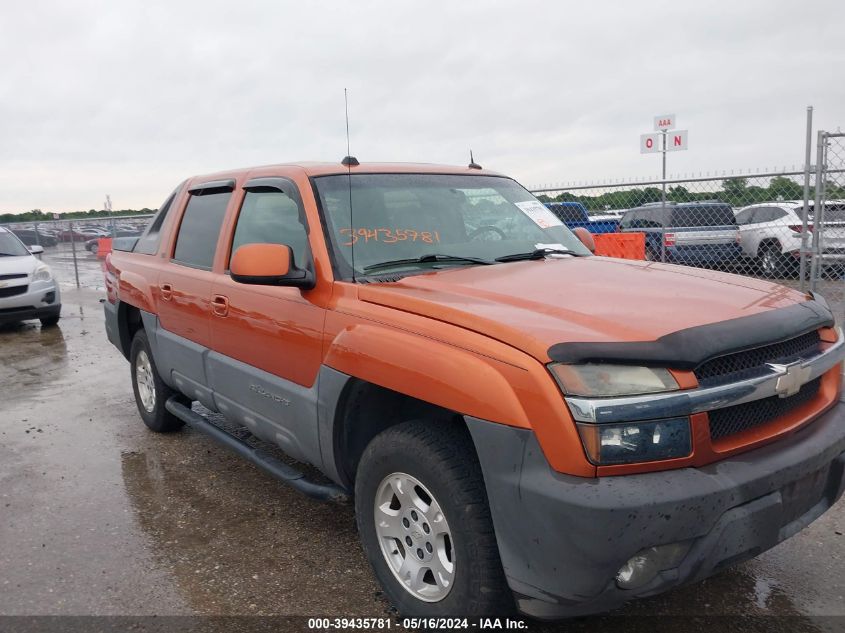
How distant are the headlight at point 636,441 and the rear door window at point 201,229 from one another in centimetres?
278

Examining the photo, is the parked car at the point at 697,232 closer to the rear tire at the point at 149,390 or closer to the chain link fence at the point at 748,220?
the chain link fence at the point at 748,220

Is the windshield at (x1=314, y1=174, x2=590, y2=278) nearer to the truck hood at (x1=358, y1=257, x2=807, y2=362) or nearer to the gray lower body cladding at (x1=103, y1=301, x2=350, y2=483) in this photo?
the truck hood at (x1=358, y1=257, x2=807, y2=362)

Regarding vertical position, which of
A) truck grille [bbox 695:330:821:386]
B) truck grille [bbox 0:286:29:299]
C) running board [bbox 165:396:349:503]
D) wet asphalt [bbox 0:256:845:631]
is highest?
truck grille [bbox 695:330:821:386]

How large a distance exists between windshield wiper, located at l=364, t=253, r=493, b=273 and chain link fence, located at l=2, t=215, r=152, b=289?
15953 mm

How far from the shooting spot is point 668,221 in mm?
8781

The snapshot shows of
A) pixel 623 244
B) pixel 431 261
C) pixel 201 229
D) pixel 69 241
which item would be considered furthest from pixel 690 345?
pixel 69 241

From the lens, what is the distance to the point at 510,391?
7.09 ft

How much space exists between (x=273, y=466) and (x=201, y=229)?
5.72ft

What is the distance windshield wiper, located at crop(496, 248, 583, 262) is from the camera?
3418 mm

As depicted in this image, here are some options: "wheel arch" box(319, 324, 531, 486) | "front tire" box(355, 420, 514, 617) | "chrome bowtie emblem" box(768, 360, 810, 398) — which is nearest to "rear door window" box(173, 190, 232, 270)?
"wheel arch" box(319, 324, 531, 486)

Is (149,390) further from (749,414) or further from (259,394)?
(749,414)

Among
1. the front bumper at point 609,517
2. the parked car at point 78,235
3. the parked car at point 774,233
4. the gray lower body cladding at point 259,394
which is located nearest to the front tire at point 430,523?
the front bumper at point 609,517

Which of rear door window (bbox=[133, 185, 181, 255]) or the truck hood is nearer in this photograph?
the truck hood

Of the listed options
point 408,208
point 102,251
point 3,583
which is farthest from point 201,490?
point 102,251
